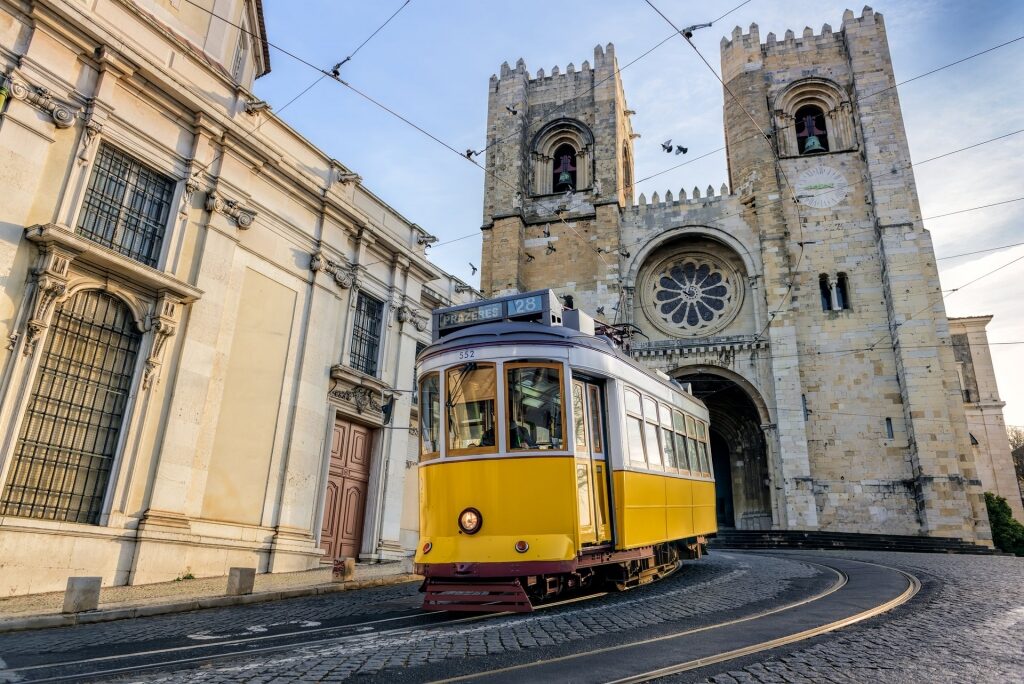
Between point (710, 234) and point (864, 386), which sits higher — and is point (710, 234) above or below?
above

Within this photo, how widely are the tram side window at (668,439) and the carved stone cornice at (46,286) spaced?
335 inches

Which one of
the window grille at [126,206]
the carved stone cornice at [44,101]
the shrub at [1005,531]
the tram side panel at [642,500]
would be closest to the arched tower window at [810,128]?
the shrub at [1005,531]

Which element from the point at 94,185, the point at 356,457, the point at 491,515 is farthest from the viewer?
the point at 356,457

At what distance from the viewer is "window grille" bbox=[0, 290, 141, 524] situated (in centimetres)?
806

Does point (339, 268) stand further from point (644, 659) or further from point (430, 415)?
point (644, 659)

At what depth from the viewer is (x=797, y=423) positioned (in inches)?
873

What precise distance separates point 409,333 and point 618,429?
9.35 metres

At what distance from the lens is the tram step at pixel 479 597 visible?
232 inches

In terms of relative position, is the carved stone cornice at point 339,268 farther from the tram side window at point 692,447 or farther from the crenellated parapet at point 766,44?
the crenellated parapet at point 766,44

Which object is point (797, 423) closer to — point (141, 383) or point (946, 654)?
point (946, 654)

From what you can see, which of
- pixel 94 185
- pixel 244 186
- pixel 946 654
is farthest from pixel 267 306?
pixel 946 654

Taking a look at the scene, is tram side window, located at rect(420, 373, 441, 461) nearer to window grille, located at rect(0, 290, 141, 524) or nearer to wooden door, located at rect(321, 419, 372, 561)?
window grille, located at rect(0, 290, 141, 524)

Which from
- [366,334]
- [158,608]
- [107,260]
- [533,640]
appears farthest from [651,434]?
[366,334]

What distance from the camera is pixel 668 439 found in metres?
8.69
